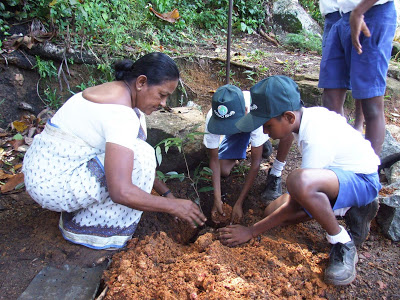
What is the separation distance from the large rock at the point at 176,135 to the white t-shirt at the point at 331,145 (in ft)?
3.49

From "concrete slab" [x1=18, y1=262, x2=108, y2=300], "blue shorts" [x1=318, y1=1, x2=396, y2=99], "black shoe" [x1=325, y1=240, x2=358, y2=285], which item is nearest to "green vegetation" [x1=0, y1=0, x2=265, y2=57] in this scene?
"blue shorts" [x1=318, y1=1, x2=396, y2=99]

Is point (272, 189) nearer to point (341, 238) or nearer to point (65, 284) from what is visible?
point (341, 238)

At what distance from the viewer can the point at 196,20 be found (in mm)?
5664

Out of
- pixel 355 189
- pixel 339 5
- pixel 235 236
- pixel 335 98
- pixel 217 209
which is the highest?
pixel 339 5

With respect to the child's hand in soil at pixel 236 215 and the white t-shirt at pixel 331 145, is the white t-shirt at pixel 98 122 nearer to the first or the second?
the white t-shirt at pixel 331 145

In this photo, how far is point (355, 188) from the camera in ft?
6.02

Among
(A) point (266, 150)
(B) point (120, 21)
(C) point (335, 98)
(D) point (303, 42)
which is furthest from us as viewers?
(D) point (303, 42)

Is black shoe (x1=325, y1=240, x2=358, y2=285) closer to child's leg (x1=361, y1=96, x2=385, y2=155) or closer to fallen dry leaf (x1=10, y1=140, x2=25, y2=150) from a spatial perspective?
child's leg (x1=361, y1=96, x2=385, y2=155)

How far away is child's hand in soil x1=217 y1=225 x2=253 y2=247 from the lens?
80.4 inches

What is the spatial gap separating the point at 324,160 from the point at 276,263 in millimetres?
612

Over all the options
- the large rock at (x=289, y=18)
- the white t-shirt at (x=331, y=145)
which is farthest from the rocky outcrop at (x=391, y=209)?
the large rock at (x=289, y=18)

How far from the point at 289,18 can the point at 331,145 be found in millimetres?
5558

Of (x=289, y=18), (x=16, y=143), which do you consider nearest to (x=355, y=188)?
(x=16, y=143)

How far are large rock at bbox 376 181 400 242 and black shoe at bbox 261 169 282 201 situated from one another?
27.6 inches
